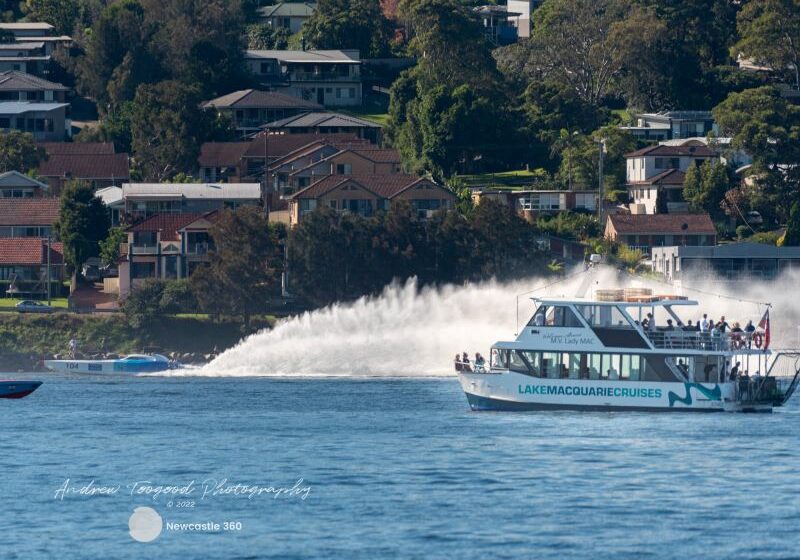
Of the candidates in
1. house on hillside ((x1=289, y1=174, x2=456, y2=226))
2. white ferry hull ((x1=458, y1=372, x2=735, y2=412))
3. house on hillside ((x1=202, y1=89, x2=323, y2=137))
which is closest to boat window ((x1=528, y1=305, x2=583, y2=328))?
white ferry hull ((x1=458, y1=372, x2=735, y2=412))

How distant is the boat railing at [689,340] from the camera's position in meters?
66.7

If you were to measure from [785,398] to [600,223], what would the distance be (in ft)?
227

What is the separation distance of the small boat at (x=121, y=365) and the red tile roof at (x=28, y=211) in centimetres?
3371

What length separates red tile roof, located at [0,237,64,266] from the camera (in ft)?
423

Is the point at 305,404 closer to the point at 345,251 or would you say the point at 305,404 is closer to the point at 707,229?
the point at 345,251

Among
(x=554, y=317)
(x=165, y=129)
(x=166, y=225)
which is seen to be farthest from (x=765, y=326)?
(x=165, y=129)

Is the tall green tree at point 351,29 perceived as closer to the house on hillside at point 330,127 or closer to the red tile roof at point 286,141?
the house on hillside at point 330,127

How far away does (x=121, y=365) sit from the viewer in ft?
338

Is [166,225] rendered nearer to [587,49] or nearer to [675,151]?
[675,151]

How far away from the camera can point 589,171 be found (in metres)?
146

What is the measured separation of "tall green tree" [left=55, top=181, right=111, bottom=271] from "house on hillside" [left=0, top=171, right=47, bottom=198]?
15156 millimetres

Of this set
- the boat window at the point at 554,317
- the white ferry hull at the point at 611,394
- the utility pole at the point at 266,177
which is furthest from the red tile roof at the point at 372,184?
the white ferry hull at the point at 611,394

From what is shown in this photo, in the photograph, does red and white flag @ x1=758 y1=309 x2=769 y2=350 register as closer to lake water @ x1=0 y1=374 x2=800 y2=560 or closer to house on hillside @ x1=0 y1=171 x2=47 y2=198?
lake water @ x1=0 y1=374 x2=800 y2=560

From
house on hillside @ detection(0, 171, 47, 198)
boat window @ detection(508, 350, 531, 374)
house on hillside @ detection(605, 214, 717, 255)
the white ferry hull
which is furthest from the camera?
house on hillside @ detection(0, 171, 47, 198)
